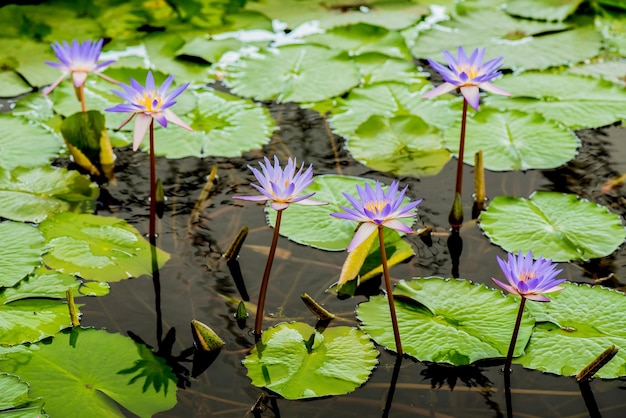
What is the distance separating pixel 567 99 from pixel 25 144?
2358 millimetres

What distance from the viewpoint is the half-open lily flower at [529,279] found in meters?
2.04

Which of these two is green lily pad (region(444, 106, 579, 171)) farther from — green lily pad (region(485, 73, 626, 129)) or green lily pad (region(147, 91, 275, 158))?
green lily pad (region(147, 91, 275, 158))

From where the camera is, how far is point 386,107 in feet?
11.6

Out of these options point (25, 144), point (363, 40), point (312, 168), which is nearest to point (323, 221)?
point (312, 168)

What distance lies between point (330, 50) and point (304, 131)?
677 millimetres

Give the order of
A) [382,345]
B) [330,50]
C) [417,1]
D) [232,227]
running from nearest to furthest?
[382,345], [232,227], [330,50], [417,1]

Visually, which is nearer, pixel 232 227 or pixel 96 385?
pixel 96 385

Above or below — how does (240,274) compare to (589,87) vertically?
below

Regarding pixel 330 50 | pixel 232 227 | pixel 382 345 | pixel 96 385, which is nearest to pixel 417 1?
pixel 330 50

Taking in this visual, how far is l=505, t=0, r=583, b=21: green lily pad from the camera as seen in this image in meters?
4.31

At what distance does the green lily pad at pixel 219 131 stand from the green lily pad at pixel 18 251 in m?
0.71

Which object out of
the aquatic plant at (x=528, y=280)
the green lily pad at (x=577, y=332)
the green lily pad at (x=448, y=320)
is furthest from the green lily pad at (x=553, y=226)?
the aquatic plant at (x=528, y=280)

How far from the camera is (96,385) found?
2.15 meters

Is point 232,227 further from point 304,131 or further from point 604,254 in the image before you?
point 604,254
